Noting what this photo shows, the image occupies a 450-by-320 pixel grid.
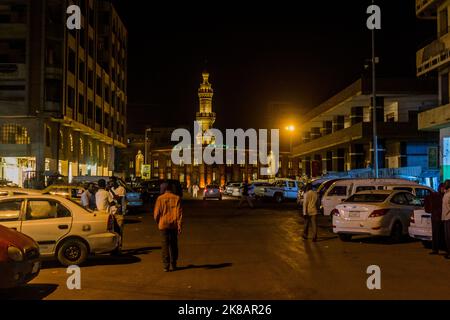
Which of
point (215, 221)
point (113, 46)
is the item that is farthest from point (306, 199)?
point (113, 46)

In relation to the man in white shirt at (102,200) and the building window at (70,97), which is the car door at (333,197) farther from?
the building window at (70,97)

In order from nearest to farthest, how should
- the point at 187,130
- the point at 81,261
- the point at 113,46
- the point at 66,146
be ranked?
the point at 81,261, the point at 66,146, the point at 113,46, the point at 187,130

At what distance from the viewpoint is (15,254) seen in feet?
30.7

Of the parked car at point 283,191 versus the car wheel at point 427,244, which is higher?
the parked car at point 283,191

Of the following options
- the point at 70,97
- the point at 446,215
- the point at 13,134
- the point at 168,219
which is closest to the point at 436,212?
the point at 446,215

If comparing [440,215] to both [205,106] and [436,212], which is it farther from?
[205,106]

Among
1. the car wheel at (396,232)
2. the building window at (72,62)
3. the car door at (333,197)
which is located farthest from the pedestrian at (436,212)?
the building window at (72,62)

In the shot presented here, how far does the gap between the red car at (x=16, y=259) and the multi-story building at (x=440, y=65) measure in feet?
85.5

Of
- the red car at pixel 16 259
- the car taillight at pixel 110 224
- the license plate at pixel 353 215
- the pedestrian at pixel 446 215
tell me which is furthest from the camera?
the license plate at pixel 353 215

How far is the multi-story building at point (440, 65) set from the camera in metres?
31.8

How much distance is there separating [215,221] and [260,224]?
8.01 feet

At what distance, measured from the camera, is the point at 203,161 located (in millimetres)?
144500

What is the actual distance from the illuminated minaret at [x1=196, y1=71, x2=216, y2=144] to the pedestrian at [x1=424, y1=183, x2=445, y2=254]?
13314 centimetres
